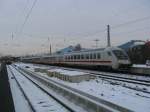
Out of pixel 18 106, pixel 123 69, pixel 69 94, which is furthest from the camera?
pixel 123 69

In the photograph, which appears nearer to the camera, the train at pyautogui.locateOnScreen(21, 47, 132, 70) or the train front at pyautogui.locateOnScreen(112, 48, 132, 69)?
the train front at pyautogui.locateOnScreen(112, 48, 132, 69)

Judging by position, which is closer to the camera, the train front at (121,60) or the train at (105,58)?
the train front at (121,60)

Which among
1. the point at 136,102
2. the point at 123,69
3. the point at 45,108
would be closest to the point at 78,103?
the point at 45,108

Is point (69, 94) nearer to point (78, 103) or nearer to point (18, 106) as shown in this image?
point (78, 103)

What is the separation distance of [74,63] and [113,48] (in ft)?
49.7

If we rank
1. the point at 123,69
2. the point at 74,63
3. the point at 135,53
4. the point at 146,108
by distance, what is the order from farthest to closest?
the point at 135,53 → the point at 74,63 → the point at 123,69 → the point at 146,108

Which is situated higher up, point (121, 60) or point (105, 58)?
point (105, 58)

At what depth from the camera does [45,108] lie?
1203 centimetres

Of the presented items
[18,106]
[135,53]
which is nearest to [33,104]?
[18,106]

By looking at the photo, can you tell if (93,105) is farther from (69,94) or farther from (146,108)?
(69,94)

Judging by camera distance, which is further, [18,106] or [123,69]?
[123,69]

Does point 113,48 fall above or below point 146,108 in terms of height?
above

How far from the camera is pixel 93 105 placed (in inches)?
440

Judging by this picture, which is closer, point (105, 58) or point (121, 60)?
point (121, 60)
